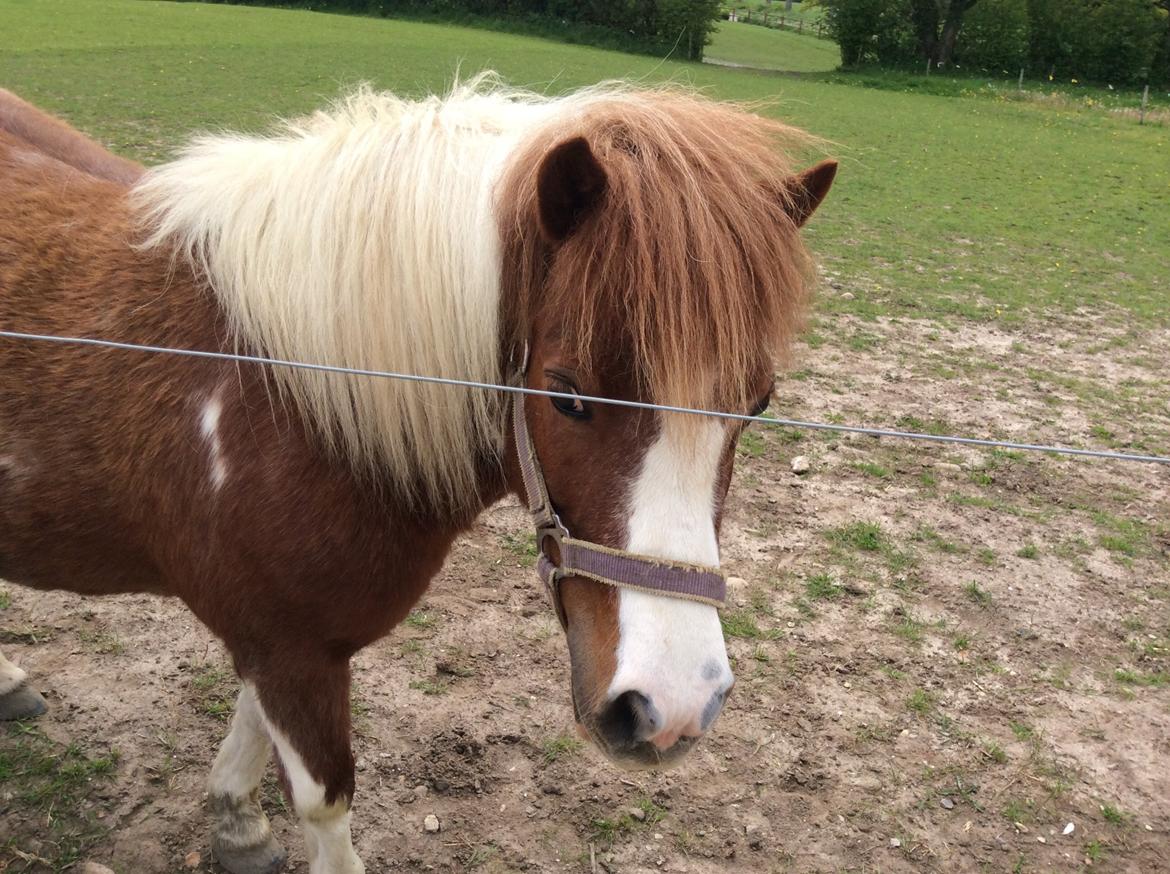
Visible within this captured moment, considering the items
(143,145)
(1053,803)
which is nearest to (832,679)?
(1053,803)

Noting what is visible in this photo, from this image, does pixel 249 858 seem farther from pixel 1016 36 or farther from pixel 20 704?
pixel 1016 36

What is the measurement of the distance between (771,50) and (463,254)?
46.0 metres

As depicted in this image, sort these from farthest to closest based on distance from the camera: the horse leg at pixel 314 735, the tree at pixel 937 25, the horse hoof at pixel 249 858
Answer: the tree at pixel 937 25, the horse hoof at pixel 249 858, the horse leg at pixel 314 735

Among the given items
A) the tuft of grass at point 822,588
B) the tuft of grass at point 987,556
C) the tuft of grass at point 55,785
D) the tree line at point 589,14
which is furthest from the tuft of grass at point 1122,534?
the tree line at point 589,14

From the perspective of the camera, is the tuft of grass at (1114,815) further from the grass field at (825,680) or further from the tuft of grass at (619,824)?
A: the tuft of grass at (619,824)

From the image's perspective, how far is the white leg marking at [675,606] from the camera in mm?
1492

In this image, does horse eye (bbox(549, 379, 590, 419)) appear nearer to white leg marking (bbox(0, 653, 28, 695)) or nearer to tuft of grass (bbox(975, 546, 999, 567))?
white leg marking (bbox(0, 653, 28, 695))

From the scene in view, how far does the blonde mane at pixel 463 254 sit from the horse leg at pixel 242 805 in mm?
1093

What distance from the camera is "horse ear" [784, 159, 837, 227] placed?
1.88 m

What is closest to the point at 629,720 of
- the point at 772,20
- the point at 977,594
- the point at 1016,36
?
the point at 977,594

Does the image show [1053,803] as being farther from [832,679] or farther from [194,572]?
[194,572]

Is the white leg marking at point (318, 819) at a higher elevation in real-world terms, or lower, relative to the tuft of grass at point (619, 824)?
higher

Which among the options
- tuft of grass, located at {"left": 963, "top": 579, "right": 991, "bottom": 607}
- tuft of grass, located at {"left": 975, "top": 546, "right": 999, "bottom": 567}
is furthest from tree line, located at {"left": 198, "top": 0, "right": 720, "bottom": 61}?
tuft of grass, located at {"left": 963, "top": 579, "right": 991, "bottom": 607}

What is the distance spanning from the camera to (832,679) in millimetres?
3383
